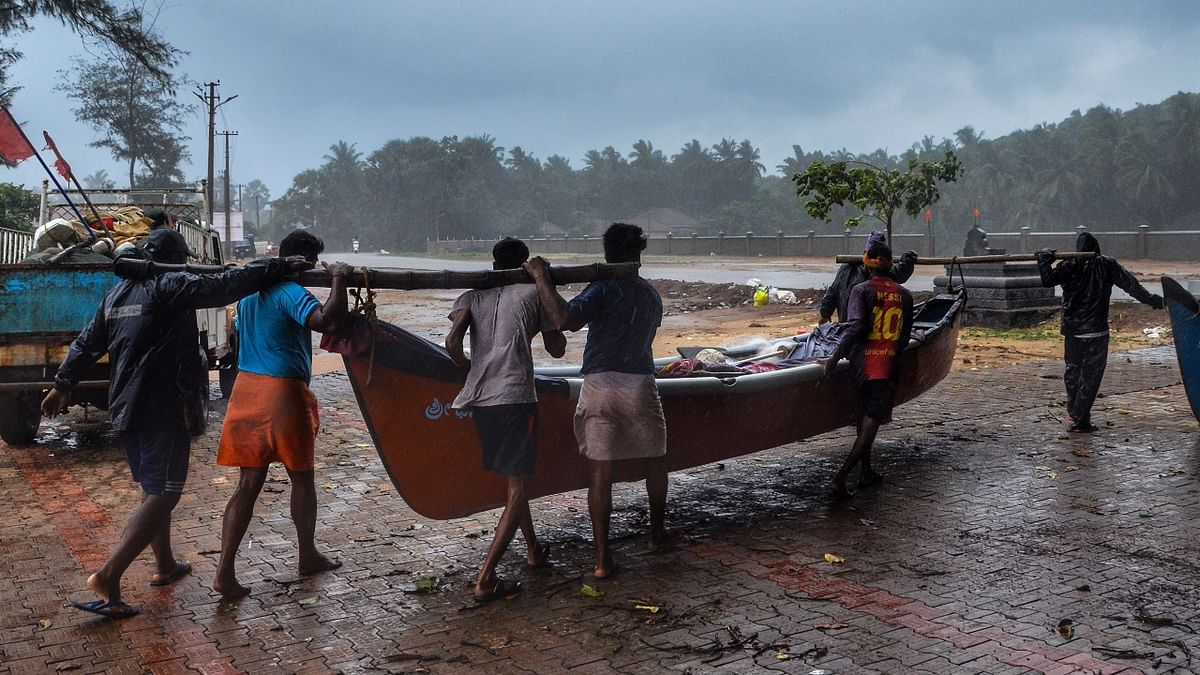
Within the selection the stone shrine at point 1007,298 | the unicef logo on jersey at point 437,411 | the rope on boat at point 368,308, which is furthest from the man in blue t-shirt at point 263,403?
the stone shrine at point 1007,298

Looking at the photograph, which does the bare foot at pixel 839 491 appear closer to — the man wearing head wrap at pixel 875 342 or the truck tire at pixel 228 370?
the man wearing head wrap at pixel 875 342

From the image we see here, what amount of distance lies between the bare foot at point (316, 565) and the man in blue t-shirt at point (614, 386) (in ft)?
4.66

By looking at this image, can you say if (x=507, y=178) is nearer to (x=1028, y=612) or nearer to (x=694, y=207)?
(x=694, y=207)

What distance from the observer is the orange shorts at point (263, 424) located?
5.13 meters

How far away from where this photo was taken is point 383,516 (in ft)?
22.1

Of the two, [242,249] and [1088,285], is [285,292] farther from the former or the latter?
[242,249]

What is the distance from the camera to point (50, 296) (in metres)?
8.77

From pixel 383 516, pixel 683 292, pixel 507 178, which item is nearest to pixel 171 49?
pixel 683 292

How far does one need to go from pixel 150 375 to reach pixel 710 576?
9.56 feet

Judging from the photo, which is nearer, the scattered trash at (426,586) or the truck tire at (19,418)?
the scattered trash at (426,586)

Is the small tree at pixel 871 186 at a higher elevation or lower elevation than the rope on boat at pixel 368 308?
higher

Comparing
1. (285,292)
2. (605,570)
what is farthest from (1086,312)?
(285,292)

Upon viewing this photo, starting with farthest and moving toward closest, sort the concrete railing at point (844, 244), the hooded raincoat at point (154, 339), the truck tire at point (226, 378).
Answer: the concrete railing at point (844, 244) → the truck tire at point (226, 378) → the hooded raincoat at point (154, 339)

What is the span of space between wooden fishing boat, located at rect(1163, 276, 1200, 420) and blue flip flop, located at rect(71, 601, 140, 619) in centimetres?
788
